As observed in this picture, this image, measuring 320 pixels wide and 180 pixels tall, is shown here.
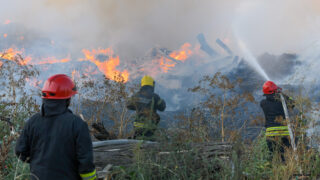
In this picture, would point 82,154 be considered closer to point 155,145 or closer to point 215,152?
point 155,145

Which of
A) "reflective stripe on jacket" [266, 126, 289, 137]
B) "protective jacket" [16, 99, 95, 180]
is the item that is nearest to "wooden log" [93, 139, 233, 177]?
"protective jacket" [16, 99, 95, 180]

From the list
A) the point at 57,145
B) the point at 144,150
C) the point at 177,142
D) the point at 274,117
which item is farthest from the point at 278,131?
the point at 57,145

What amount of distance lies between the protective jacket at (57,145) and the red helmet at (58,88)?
0.07m

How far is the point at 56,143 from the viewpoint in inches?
104

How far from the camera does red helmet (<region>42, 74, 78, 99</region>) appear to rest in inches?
110

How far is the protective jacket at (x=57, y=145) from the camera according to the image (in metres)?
2.65

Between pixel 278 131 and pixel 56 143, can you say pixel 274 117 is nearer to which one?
pixel 278 131

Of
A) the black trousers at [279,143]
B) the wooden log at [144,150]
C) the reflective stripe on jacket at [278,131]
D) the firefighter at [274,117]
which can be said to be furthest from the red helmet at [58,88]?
the reflective stripe on jacket at [278,131]

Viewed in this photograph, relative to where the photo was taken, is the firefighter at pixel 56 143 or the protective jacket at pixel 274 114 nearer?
the firefighter at pixel 56 143

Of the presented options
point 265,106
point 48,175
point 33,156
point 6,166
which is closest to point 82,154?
point 48,175

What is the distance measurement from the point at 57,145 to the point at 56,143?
0.02 m

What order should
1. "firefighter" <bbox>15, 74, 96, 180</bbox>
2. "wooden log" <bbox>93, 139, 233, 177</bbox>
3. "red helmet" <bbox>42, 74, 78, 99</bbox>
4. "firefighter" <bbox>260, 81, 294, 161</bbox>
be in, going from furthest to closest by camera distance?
"firefighter" <bbox>260, 81, 294, 161</bbox>
"wooden log" <bbox>93, 139, 233, 177</bbox>
"red helmet" <bbox>42, 74, 78, 99</bbox>
"firefighter" <bbox>15, 74, 96, 180</bbox>

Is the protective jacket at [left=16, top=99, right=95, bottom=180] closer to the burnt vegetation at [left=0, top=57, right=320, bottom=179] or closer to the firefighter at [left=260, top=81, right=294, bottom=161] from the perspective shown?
the burnt vegetation at [left=0, top=57, right=320, bottom=179]

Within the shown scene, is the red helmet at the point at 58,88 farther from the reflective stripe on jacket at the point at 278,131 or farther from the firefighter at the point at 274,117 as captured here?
the reflective stripe on jacket at the point at 278,131
